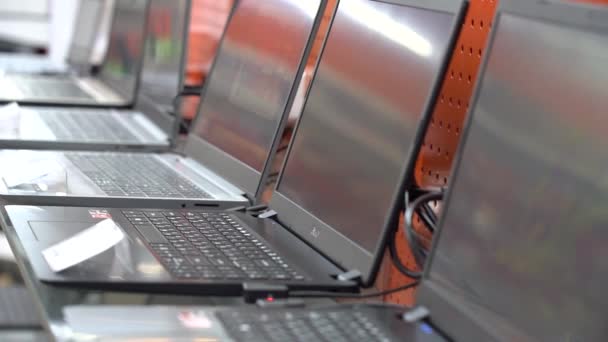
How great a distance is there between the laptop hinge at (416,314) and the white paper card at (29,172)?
2.63 ft

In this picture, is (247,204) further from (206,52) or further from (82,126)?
(206,52)

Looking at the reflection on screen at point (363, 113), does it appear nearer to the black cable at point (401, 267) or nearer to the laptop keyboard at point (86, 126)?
the black cable at point (401, 267)

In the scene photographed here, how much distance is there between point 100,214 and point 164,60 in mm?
1139

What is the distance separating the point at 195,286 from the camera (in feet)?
3.69

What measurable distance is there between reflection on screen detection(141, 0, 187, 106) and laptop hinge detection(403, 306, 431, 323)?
1392 millimetres

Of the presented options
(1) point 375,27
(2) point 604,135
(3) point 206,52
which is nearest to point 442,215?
(2) point 604,135

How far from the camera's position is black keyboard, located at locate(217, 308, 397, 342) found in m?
0.96

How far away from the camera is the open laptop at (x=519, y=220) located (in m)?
0.91

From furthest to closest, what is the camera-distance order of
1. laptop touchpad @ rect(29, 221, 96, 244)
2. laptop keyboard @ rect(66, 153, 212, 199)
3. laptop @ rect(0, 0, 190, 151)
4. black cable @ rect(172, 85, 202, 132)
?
black cable @ rect(172, 85, 202, 132)
laptop @ rect(0, 0, 190, 151)
laptop keyboard @ rect(66, 153, 212, 199)
laptop touchpad @ rect(29, 221, 96, 244)

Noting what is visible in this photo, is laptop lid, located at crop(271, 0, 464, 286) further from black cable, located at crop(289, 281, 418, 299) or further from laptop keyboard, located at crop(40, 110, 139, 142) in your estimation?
laptop keyboard, located at crop(40, 110, 139, 142)

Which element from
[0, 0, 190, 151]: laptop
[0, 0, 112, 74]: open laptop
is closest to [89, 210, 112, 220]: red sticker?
[0, 0, 190, 151]: laptop

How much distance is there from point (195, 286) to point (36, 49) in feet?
13.6

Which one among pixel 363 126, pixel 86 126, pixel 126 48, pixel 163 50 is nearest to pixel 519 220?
pixel 363 126

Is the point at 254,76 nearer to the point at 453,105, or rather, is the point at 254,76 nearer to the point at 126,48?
the point at 453,105
